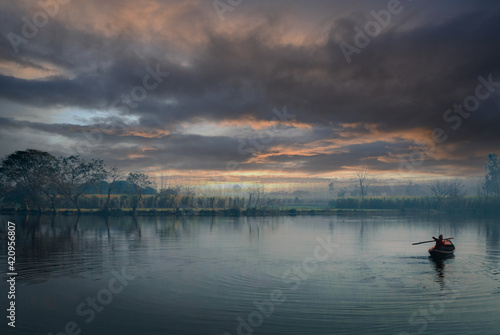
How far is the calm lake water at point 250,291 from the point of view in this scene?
13.5m

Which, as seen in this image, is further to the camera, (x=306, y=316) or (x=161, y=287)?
(x=161, y=287)

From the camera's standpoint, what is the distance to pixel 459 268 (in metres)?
24.5

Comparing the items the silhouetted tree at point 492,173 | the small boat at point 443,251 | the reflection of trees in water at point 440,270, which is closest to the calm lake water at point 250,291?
the reflection of trees in water at point 440,270

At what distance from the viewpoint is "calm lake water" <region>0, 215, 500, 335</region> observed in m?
13.5

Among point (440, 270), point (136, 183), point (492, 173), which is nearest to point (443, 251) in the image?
point (440, 270)

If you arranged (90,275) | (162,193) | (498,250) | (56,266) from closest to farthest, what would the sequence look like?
(90,275)
(56,266)
(498,250)
(162,193)

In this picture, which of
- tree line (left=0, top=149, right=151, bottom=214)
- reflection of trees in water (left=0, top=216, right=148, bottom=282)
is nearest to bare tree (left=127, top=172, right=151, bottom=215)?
tree line (left=0, top=149, right=151, bottom=214)

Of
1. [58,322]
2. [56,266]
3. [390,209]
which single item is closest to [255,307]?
[58,322]

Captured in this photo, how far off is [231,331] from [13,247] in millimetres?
25982

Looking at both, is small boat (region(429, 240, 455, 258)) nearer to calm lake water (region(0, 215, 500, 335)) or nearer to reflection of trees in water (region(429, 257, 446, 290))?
reflection of trees in water (region(429, 257, 446, 290))

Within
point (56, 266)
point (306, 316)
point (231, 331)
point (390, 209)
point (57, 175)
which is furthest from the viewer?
point (390, 209)

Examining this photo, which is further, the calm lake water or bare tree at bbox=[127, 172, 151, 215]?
bare tree at bbox=[127, 172, 151, 215]

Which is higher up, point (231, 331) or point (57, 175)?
point (57, 175)

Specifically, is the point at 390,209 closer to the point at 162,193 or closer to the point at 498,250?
the point at 162,193
